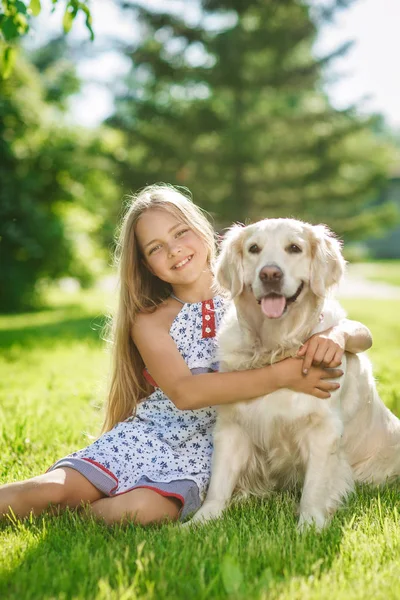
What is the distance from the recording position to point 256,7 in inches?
581

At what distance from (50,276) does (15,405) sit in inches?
386

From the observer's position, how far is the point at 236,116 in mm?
15531

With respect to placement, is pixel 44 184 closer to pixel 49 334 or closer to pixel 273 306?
pixel 49 334

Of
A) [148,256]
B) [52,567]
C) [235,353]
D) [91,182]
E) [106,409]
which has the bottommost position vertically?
[52,567]

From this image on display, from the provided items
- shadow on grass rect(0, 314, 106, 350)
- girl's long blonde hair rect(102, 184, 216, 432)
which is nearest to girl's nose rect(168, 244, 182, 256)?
girl's long blonde hair rect(102, 184, 216, 432)

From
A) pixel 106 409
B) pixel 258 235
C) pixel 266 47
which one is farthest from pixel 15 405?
pixel 266 47

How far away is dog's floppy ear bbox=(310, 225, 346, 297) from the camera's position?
114 inches

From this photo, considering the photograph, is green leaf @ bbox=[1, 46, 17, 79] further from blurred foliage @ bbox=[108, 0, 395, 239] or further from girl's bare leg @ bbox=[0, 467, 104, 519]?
blurred foliage @ bbox=[108, 0, 395, 239]

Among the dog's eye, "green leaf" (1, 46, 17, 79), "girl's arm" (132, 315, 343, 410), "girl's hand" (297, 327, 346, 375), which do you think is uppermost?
"green leaf" (1, 46, 17, 79)

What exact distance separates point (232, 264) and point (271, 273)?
1.03ft

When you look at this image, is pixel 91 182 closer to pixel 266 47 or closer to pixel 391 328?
pixel 266 47

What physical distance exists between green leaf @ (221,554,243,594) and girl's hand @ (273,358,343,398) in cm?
101

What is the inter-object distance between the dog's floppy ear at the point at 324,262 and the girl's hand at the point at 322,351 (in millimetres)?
210

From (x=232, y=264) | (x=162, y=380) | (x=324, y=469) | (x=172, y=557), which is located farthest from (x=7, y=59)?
(x=172, y=557)
